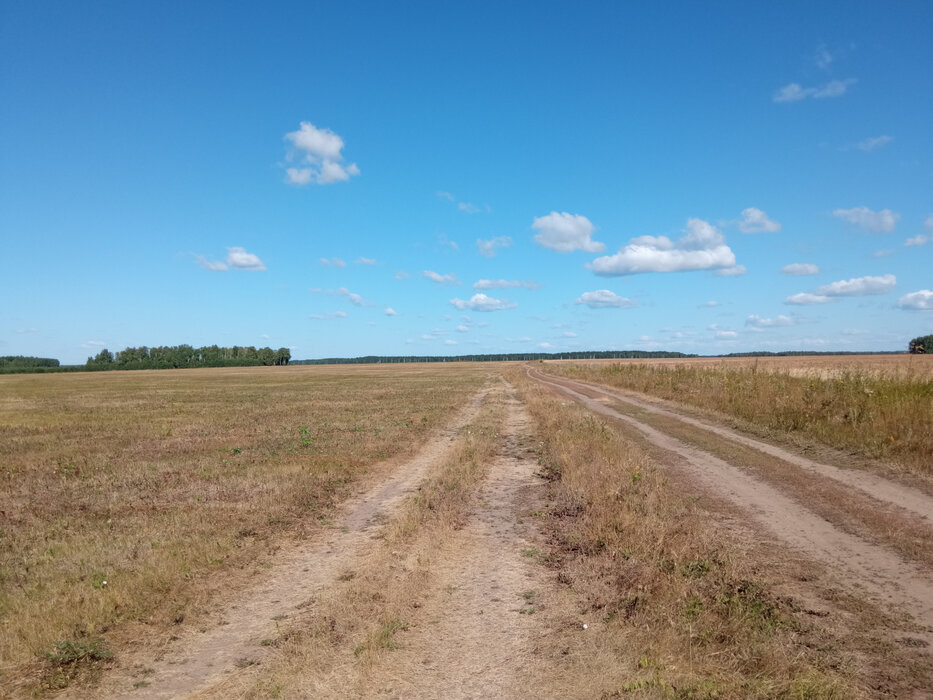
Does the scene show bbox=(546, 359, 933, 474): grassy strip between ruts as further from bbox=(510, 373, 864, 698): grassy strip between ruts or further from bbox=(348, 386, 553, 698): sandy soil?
bbox=(348, 386, 553, 698): sandy soil

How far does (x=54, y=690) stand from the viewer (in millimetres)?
4613

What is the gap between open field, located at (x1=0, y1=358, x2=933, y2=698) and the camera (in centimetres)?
453

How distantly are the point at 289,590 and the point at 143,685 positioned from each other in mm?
2023

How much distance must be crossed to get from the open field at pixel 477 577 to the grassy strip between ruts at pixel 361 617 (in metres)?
0.03

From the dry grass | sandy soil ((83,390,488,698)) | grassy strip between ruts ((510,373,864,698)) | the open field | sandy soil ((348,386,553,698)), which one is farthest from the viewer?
the dry grass

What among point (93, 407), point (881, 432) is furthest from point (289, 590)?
point (93, 407)

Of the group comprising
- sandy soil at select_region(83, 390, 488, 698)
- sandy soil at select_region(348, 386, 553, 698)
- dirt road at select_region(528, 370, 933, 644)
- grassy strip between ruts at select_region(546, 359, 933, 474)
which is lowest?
sandy soil at select_region(83, 390, 488, 698)

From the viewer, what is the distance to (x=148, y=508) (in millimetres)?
10445

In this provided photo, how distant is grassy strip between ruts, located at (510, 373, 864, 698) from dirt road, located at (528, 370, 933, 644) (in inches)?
37.2

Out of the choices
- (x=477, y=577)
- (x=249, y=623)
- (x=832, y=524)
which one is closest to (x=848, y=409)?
(x=832, y=524)

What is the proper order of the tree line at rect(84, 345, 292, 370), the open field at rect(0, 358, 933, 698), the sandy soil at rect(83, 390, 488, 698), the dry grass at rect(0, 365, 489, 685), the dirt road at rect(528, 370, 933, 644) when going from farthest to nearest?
the tree line at rect(84, 345, 292, 370) → the dry grass at rect(0, 365, 489, 685) → the dirt road at rect(528, 370, 933, 644) → the sandy soil at rect(83, 390, 488, 698) → the open field at rect(0, 358, 933, 698)

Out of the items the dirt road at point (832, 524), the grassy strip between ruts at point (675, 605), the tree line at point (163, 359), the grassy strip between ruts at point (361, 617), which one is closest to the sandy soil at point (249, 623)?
the grassy strip between ruts at point (361, 617)

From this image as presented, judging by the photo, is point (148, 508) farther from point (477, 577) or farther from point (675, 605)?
point (675, 605)

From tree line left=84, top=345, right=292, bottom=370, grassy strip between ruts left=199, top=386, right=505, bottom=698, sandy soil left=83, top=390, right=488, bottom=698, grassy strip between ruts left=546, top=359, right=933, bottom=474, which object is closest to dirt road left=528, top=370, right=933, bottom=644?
grassy strip between ruts left=546, top=359, right=933, bottom=474
